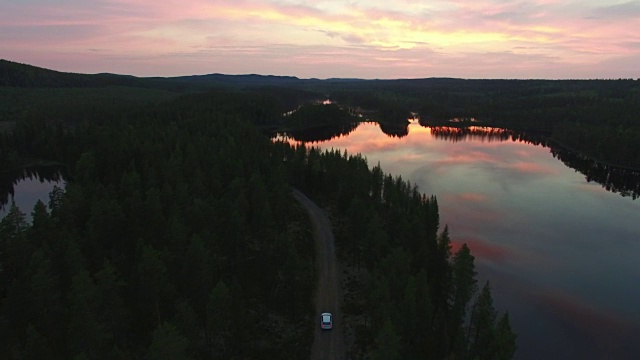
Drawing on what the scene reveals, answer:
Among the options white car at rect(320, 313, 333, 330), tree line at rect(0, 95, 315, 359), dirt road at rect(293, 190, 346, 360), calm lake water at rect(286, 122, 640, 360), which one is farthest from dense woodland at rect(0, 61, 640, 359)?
calm lake water at rect(286, 122, 640, 360)

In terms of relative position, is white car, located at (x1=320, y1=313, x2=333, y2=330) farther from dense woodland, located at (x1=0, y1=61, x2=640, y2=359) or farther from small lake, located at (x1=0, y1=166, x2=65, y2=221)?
small lake, located at (x1=0, y1=166, x2=65, y2=221)

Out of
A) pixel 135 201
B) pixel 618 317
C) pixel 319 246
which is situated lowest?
pixel 618 317

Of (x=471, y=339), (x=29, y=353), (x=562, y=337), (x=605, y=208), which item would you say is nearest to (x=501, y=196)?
(x=605, y=208)

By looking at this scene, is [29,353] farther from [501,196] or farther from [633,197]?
[633,197]

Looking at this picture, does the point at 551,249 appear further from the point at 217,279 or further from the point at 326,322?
the point at 217,279

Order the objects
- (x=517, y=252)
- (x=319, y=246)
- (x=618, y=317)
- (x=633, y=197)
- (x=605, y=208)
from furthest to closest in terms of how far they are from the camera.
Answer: (x=633, y=197) < (x=605, y=208) < (x=517, y=252) < (x=319, y=246) < (x=618, y=317)

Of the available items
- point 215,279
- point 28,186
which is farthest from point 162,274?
point 28,186

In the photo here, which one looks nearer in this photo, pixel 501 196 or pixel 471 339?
pixel 471 339

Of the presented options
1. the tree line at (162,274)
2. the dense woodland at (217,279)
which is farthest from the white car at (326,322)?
the dense woodland at (217,279)
